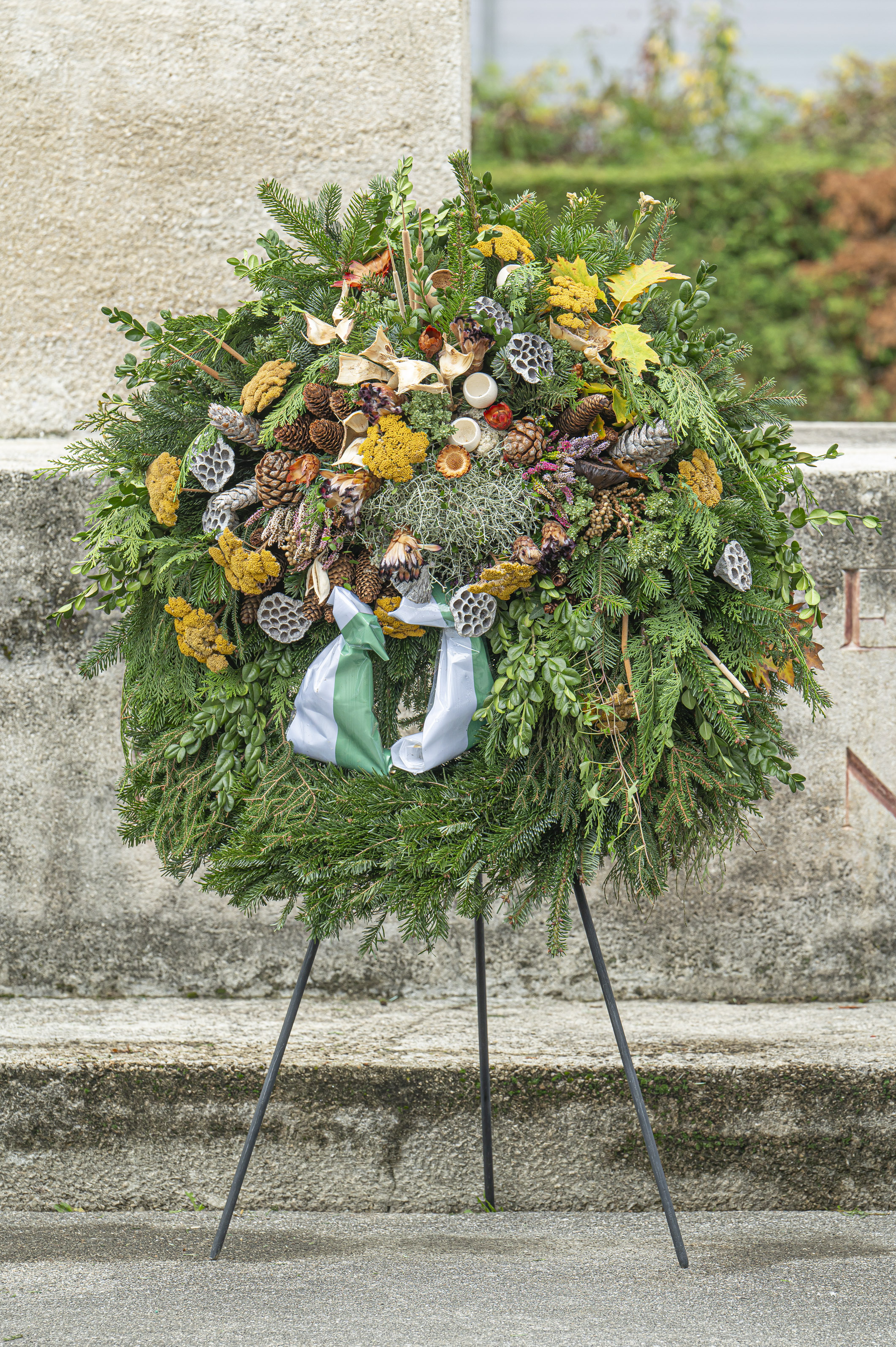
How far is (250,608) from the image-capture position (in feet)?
6.81

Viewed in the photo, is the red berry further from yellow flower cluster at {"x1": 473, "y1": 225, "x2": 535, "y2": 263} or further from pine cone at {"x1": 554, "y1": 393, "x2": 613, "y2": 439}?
yellow flower cluster at {"x1": 473, "y1": 225, "x2": 535, "y2": 263}

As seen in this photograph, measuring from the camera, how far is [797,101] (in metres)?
6.96

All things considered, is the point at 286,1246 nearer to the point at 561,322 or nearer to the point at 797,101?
the point at 561,322

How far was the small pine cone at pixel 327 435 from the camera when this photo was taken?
1926mm

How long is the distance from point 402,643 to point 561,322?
62cm

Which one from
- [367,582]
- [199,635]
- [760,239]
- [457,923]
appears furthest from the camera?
[760,239]

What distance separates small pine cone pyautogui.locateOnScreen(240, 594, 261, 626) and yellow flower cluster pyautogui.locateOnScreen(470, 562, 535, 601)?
422 mm

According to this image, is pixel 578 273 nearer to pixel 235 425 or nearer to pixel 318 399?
pixel 318 399

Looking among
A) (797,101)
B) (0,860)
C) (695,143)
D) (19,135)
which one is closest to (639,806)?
(0,860)

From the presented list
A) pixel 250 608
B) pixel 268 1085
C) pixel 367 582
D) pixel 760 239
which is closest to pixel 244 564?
pixel 250 608

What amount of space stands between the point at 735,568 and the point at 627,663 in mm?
244

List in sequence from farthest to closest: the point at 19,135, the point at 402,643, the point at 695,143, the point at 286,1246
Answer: the point at 695,143 < the point at 19,135 < the point at 286,1246 < the point at 402,643

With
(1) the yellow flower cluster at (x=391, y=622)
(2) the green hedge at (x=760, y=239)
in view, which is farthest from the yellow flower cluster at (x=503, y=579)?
(2) the green hedge at (x=760, y=239)

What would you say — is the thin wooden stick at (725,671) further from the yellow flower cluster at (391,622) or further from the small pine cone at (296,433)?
the small pine cone at (296,433)
